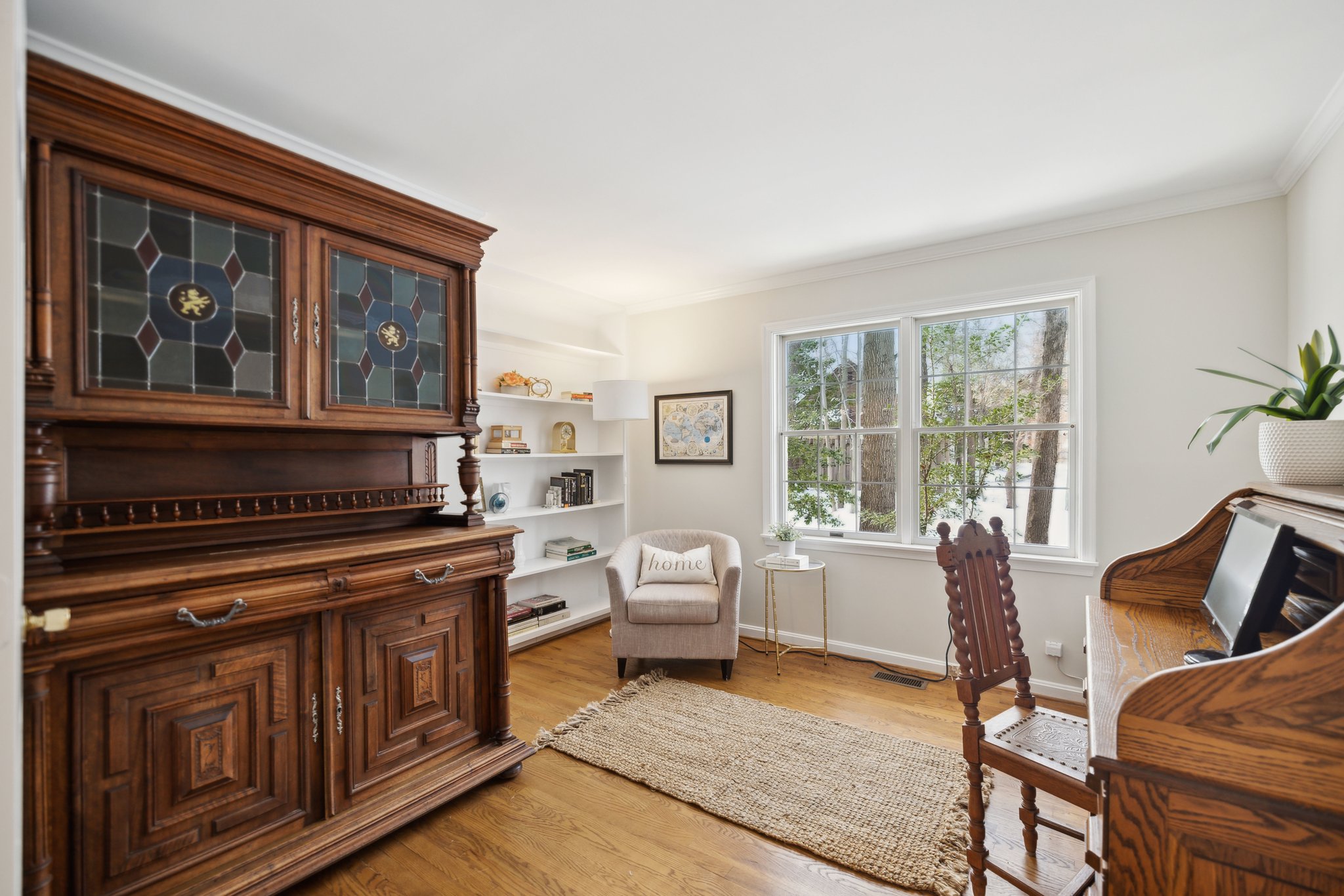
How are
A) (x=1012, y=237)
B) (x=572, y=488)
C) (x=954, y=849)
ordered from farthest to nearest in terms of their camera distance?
(x=572, y=488) → (x=1012, y=237) → (x=954, y=849)

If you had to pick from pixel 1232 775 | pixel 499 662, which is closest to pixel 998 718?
pixel 1232 775

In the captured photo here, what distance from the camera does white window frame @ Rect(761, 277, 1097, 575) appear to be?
122 inches

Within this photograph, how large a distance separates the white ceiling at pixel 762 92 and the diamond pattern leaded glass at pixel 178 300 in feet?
1.67

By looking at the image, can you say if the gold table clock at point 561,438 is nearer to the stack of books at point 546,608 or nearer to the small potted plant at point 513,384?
the small potted plant at point 513,384

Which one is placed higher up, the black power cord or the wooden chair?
the wooden chair

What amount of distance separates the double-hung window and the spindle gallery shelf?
Answer: 2419 millimetres

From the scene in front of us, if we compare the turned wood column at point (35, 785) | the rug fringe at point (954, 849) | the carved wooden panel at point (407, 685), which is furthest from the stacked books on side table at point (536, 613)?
the rug fringe at point (954, 849)

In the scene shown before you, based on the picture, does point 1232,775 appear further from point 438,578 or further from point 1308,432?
point 438,578

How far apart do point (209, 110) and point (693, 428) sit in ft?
10.3

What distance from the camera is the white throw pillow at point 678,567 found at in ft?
12.0

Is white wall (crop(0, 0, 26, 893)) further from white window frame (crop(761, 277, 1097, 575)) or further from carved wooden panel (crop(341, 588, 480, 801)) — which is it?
white window frame (crop(761, 277, 1097, 575))

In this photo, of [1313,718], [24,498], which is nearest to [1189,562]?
[1313,718]

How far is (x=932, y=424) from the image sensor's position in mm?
3646

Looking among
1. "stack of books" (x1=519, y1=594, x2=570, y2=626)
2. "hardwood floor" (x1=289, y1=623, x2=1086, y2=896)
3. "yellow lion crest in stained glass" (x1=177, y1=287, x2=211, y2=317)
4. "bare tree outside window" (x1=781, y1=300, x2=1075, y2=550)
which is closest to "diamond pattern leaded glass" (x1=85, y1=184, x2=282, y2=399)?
"yellow lion crest in stained glass" (x1=177, y1=287, x2=211, y2=317)
